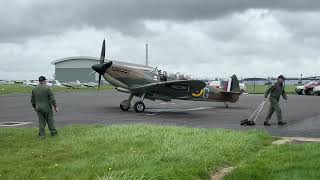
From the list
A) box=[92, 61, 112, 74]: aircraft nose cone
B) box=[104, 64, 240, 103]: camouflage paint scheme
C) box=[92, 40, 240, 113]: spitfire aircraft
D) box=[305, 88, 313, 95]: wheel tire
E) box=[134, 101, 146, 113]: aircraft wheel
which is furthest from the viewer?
box=[305, 88, 313, 95]: wheel tire

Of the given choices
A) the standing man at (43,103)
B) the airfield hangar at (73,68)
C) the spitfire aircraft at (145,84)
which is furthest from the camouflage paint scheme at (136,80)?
the airfield hangar at (73,68)

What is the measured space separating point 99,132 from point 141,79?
13067 millimetres

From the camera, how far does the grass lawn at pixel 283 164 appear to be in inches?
309

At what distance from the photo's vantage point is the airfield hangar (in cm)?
14400

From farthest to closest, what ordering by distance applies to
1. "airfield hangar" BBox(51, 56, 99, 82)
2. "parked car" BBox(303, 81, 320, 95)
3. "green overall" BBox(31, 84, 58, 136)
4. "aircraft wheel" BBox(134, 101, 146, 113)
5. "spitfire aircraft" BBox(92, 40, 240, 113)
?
"airfield hangar" BBox(51, 56, 99, 82) < "parked car" BBox(303, 81, 320, 95) < "spitfire aircraft" BBox(92, 40, 240, 113) < "aircraft wheel" BBox(134, 101, 146, 113) < "green overall" BBox(31, 84, 58, 136)

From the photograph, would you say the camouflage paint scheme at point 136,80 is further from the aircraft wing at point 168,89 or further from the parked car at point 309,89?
the parked car at point 309,89

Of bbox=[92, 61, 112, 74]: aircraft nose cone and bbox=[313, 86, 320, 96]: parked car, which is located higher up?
bbox=[92, 61, 112, 74]: aircraft nose cone

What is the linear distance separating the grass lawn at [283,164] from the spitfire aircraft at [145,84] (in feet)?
45.7

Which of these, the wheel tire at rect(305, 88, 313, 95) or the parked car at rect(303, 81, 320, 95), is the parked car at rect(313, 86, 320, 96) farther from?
the wheel tire at rect(305, 88, 313, 95)

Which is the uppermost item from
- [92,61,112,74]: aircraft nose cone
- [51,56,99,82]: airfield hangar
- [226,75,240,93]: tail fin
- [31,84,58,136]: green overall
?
[51,56,99,82]: airfield hangar

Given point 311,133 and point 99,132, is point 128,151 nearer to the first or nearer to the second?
point 99,132

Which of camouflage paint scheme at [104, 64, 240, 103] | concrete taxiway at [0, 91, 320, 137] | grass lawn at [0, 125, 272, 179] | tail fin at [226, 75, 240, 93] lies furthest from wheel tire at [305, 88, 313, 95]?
grass lawn at [0, 125, 272, 179]

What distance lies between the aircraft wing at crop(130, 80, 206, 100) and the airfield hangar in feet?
390

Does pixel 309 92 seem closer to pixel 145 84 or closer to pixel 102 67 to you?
pixel 145 84
